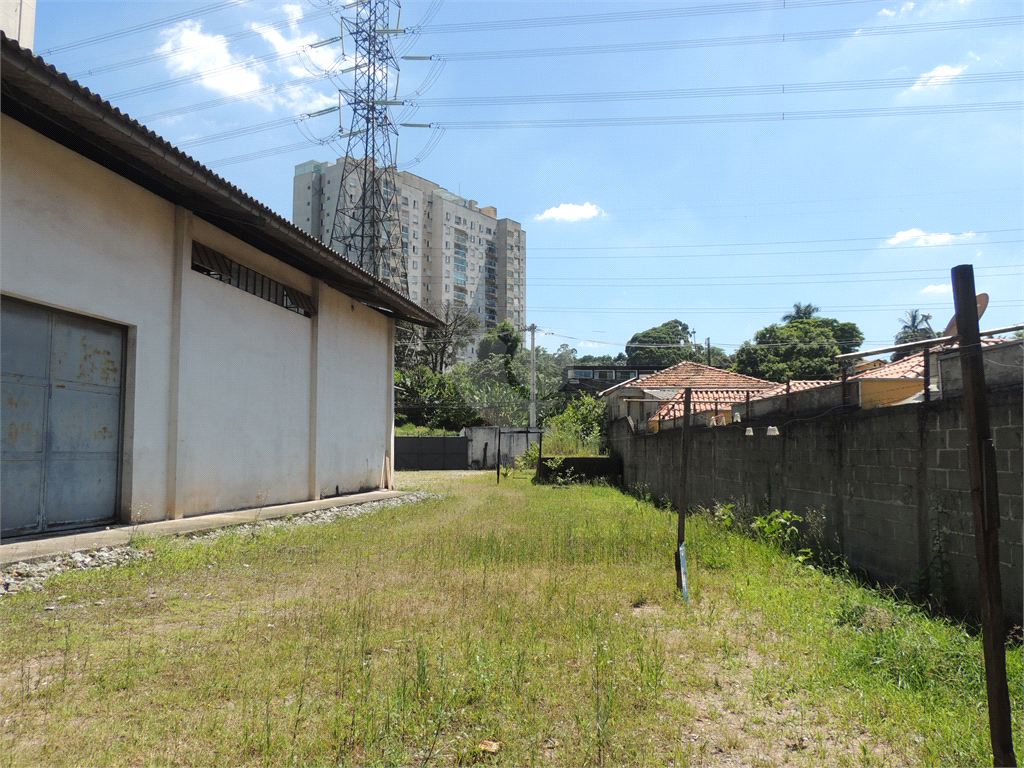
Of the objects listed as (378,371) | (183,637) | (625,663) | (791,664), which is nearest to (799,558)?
(791,664)

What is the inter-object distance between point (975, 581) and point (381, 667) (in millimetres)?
4505

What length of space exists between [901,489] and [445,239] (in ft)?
240

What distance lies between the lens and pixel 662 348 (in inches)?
2840

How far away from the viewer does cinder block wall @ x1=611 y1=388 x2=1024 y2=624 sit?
493 cm

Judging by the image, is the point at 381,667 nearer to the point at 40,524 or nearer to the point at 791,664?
the point at 791,664

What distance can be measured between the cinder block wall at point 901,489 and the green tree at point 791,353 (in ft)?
123

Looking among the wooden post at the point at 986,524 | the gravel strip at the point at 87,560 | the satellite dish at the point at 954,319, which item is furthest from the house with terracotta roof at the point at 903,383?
the gravel strip at the point at 87,560

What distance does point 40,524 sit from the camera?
844 centimetres

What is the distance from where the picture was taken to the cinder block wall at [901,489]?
4.93m

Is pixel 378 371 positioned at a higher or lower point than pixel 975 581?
higher

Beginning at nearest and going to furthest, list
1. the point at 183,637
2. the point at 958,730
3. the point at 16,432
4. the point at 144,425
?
the point at 958,730 → the point at 183,637 → the point at 16,432 → the point at 144,425

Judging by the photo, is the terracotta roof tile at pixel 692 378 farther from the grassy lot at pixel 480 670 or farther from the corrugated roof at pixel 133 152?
the grassy lot at pixel 480 670

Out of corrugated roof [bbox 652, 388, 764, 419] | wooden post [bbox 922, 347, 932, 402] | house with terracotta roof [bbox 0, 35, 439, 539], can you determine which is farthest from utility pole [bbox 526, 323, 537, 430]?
wooden post [bbox 922, 347, 932, 402]

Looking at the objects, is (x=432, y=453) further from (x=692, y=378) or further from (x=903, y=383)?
(x=903, y=383)
